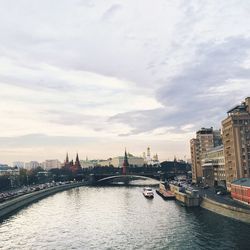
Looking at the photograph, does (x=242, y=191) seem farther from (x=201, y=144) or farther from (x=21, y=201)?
(x=201, y=144)

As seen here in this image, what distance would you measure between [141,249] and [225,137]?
2940 inches

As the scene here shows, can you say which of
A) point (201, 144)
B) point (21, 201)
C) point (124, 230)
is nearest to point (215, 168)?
point (201, 144)

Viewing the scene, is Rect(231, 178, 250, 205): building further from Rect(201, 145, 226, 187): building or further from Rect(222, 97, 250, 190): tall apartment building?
Rect(201, 145, 226, 187): building

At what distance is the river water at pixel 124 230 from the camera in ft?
199

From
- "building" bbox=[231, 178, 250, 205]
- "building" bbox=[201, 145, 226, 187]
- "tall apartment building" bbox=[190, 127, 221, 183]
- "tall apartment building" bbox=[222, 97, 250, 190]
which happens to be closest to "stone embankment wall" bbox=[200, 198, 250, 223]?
"building" bbox=[231, 178, 250, 205]

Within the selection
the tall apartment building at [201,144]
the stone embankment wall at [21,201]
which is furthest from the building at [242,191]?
the tall apartment building at [201,144]

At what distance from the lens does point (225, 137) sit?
12219 centimetres

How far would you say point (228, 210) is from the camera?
78.0 metres

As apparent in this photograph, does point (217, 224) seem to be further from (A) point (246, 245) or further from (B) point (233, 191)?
(B) point (233, 191)

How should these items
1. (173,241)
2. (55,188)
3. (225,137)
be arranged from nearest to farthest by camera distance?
(173,241)
(225,137)
(55,188)

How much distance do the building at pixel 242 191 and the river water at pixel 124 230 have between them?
8.74 meters

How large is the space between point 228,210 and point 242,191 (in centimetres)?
1063

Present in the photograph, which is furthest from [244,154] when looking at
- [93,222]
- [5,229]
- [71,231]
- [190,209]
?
[5,229]

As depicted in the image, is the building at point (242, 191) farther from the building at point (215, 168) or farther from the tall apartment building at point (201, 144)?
the tall apartment building at point (201, 144)
